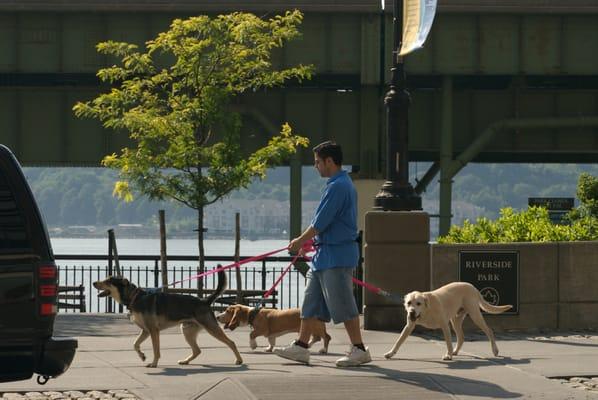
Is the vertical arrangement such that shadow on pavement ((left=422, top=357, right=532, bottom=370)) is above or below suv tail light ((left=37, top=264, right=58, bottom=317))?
below

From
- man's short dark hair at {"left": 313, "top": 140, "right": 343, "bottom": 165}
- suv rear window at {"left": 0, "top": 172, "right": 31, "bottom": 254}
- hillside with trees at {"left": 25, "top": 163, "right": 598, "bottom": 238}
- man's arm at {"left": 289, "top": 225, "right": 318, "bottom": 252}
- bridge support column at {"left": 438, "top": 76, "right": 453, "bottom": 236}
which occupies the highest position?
bridge support column at {"left": 438, "top": 76, "right": 453, "bottom": 236}

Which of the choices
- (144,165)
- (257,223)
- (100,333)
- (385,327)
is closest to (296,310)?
(385,327)

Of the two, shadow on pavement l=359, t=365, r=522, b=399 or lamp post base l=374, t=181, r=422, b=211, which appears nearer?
shadow on pavement l=359, t=365, r=522, b=399

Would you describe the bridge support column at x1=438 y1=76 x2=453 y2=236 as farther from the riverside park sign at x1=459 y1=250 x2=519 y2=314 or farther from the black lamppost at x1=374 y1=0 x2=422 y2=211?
the riverside park sign at x1=459 y1=250 x2=519 y2=314

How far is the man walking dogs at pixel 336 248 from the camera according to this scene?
1229cm

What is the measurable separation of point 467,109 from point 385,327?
1342 inches

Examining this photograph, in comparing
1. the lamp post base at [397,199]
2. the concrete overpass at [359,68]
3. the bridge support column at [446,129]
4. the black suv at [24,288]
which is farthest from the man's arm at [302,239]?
the bridge support column at [446,129]

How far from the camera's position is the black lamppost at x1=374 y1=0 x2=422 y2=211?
54.9 ft

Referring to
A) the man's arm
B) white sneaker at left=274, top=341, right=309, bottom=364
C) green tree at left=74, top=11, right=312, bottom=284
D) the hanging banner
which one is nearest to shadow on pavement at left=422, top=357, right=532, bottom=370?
white sneaker at left=274, top=341, right=309, bottom=364

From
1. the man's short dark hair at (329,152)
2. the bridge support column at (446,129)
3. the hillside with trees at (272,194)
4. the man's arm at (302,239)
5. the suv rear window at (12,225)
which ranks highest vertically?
the bridge support column at (446,129)

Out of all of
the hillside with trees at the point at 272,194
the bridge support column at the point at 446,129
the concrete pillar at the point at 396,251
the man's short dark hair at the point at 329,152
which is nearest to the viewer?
the man's short dark hair at the point at 329,152

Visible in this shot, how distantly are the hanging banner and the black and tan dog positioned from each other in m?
5.35

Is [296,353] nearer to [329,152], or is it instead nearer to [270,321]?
[270,321]

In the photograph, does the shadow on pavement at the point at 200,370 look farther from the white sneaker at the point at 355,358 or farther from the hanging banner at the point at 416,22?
the hanging banner at the point at 416,22
